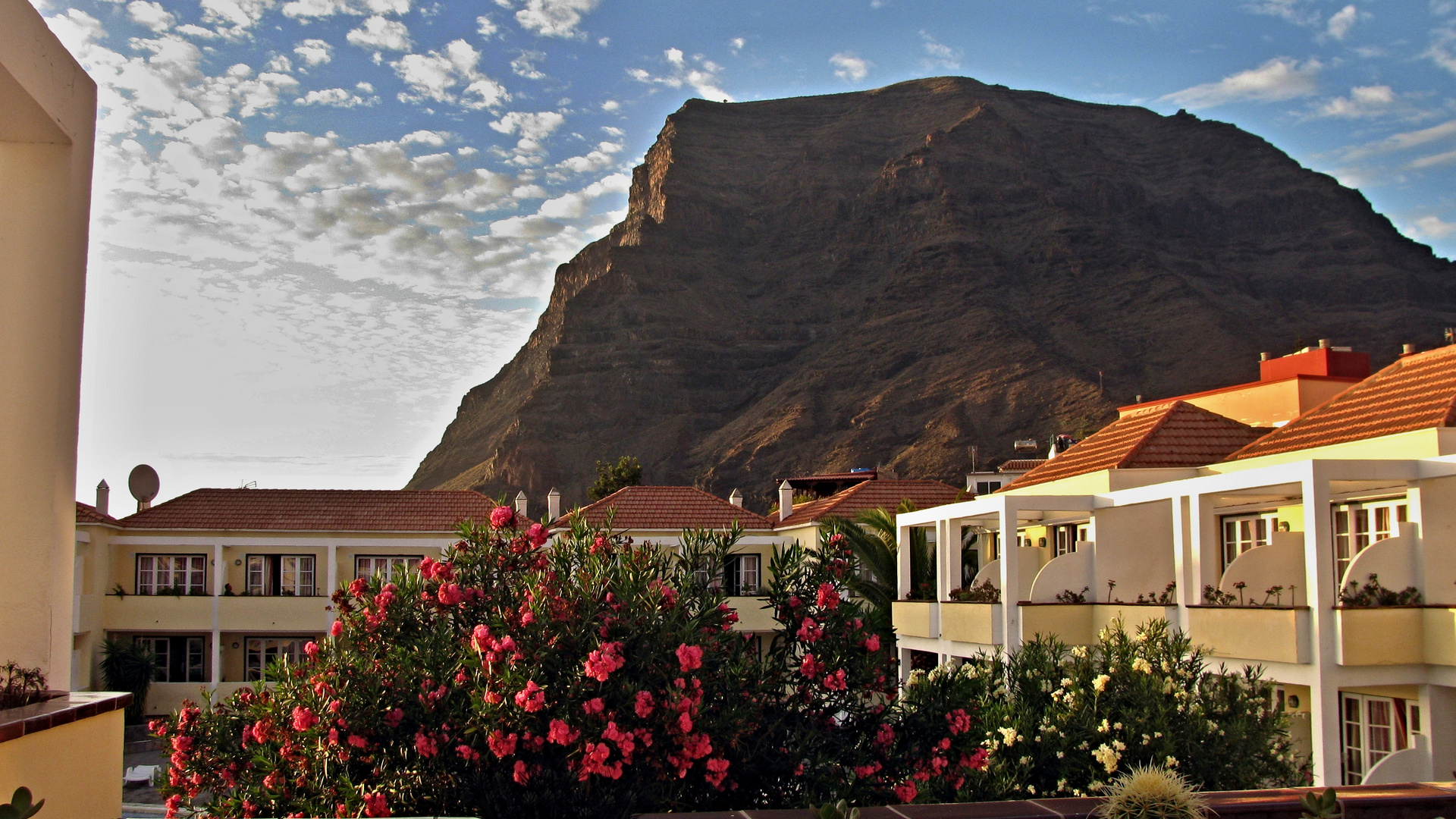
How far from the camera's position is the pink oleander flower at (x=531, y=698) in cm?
714

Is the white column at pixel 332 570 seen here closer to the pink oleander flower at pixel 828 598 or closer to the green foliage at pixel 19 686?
the pink oleander flower at pixel 828 598

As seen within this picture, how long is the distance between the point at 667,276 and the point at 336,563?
124 metres

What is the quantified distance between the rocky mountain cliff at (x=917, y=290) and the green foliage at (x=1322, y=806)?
8929 cm

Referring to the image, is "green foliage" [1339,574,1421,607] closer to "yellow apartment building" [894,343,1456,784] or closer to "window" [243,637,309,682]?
"yellow apartment building" [894,343,1456,784]

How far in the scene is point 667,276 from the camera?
15962 cm

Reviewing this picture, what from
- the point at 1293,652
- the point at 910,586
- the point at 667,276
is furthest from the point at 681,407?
the point at 1293,652

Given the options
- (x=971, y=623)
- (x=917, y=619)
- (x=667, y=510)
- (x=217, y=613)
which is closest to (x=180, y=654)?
(x=217, y=613)

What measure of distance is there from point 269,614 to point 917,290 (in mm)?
112351

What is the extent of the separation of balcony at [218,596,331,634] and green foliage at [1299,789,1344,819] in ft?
111

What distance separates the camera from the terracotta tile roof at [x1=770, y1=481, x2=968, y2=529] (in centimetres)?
3959

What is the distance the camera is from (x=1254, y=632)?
15945 mm

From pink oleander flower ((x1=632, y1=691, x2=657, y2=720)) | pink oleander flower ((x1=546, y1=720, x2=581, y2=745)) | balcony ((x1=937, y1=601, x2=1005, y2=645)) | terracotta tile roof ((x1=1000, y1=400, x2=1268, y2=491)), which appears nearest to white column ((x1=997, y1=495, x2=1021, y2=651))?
balcony ((x1=937, y1=601, x2=1005, y2=645))

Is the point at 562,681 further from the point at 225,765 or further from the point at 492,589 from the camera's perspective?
the point at 225,765

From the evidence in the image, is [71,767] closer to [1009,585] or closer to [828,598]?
[828,598]
